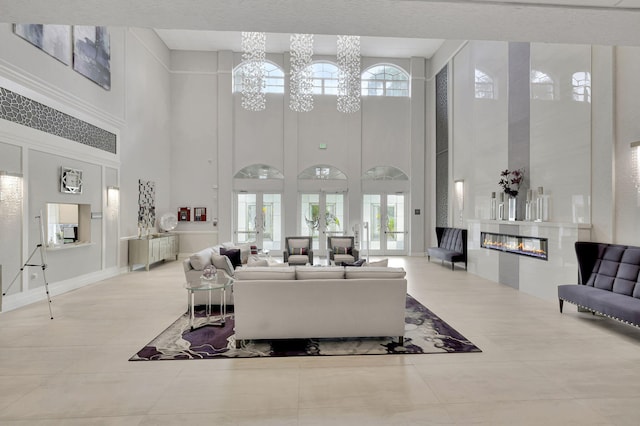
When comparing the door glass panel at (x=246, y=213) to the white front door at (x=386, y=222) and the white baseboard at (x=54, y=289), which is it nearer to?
the white front door at (x=386, y=222)

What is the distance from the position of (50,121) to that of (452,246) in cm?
928

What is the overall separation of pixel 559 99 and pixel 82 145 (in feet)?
28.7

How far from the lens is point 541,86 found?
21.1 feet

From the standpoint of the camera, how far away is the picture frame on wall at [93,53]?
22.3 feet

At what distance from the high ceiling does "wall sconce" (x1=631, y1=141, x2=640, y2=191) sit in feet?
6.46

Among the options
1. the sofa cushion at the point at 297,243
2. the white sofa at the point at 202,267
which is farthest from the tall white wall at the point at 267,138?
the white sofa at the point at 202,267

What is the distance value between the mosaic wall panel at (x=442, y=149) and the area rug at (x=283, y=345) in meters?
7.07

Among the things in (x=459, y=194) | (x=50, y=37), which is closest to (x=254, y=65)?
(x=50, y=37)

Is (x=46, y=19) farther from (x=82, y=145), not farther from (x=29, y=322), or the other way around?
(x=82, y=145)

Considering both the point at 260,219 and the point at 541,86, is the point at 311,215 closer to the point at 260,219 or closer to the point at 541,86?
the point at 260,219

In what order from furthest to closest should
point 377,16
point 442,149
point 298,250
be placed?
point 442,149 < point 298,250 < point 377,16

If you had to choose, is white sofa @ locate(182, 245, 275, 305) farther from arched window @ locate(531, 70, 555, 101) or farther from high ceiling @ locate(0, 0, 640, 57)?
arched window @ locate(531, 70, 555, 101)

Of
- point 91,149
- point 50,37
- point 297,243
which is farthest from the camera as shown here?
point 297,243

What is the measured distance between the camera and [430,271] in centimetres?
892
